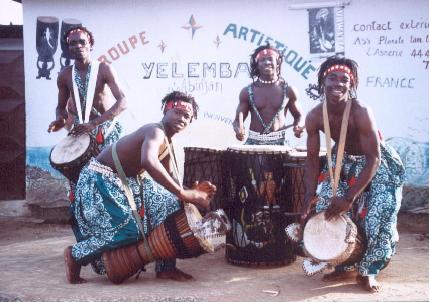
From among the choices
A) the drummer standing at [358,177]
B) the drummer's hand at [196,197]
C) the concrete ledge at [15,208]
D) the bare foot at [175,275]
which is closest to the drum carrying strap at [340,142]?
the drummer standing at [358,177]

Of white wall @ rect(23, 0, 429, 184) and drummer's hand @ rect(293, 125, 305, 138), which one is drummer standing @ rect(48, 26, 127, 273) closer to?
drummer's hand @ rect(293, 125, 305, 138)

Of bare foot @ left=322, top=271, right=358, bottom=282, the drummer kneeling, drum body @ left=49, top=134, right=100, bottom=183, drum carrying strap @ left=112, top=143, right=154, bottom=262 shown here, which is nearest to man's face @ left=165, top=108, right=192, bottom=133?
the drummer kneeling

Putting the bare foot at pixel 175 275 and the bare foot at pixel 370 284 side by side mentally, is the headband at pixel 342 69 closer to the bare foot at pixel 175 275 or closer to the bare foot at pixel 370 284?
the bare foot at pixel 370 284

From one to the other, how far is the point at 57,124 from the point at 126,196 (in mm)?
1218

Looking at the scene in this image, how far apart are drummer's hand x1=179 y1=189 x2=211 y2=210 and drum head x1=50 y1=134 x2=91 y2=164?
1137mm

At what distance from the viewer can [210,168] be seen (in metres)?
5.39

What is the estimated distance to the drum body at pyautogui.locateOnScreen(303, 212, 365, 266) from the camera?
13.7 feet

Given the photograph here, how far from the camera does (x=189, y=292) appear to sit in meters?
4.42

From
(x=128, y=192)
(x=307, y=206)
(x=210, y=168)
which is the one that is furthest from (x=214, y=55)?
(x=307, y=206)

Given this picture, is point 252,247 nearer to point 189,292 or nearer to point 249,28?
point 189,292

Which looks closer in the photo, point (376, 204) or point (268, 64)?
point (376, 204)

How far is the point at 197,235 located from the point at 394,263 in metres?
1.83

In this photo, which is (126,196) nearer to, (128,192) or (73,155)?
(128,192)

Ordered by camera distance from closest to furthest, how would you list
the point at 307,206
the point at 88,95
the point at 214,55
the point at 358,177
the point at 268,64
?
1. the point at 358,177
2. the point at 307,206
3. the point at 88,95
4. the point at 268,64
5. the point at 214,55
